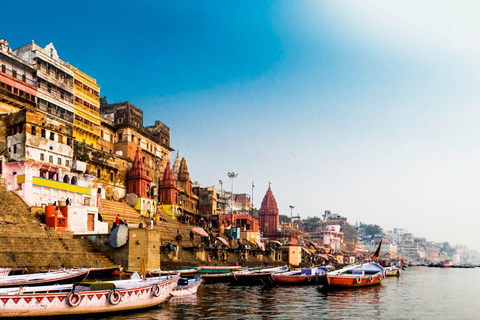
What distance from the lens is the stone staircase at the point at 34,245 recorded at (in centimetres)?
2581

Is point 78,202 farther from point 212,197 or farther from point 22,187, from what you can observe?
point 212,197

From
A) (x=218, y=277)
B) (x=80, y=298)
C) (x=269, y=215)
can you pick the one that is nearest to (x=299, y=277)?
(x=218, y=277)

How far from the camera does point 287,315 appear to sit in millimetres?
20891

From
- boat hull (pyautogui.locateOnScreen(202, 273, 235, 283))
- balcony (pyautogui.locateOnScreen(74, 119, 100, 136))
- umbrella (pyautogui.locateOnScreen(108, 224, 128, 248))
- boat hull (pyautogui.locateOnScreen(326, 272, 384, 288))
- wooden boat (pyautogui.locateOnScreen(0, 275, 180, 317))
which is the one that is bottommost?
boat hull (pyautogui.locateOnScreen(326, 272, 384, 288))

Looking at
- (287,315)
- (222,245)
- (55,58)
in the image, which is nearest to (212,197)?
(222,245)

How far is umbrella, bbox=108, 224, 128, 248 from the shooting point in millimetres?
30344

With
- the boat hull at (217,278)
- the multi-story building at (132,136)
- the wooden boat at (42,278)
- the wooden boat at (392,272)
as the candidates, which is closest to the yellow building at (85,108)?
the multi-story building at (132,136)

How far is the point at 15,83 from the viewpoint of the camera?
43312 millimetres

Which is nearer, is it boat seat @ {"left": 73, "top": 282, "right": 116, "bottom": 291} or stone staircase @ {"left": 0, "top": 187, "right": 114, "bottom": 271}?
boat seat @ {"left": 73, "top": 282, "right": 116, "bottom": 291}

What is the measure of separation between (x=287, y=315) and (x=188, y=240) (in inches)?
1050

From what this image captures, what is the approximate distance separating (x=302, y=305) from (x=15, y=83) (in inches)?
1395

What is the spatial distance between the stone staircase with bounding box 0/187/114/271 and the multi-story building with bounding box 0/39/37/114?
12187mm

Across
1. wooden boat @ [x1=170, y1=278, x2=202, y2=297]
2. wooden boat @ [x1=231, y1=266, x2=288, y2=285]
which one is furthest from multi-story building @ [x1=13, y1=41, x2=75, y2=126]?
wooden boat @ [x1=170, y1=278, x2=202, y2=297]

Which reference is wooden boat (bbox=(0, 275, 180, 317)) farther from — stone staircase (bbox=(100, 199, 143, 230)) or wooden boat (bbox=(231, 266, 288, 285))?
stone staircase (bbox=(100, 199, 143, 230))
